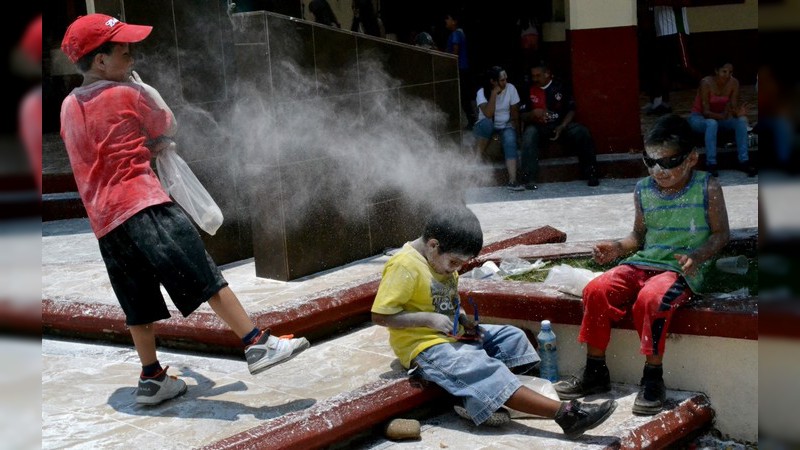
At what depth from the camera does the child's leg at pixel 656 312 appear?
15.7 ft

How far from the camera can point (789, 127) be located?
1224 mm

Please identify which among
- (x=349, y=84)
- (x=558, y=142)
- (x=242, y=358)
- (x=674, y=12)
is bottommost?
(x=242, y=358)

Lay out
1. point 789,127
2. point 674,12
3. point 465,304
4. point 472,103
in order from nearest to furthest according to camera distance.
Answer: point 789,127
point 465,304
point 674,12
point 472,103

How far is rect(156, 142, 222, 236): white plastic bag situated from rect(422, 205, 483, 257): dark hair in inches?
45.2

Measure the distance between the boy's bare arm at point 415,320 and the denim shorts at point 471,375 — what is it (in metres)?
0.10

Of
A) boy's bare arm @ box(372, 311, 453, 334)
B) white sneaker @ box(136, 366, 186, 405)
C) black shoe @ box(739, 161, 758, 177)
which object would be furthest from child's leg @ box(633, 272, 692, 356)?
black shoe @ box(739, 161, 758, 177)

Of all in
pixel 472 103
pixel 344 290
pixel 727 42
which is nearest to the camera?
pixel 344 290

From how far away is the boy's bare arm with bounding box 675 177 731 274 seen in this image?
16.0ft

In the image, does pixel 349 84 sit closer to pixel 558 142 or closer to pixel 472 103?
pixel 558 142

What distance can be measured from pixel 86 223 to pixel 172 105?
3568 millimetres

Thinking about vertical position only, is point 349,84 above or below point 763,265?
above

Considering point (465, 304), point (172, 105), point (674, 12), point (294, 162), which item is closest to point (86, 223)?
Answer: point (172, 105)

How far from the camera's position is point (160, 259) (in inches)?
187

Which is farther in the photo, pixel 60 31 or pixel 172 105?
pixel 60 31
